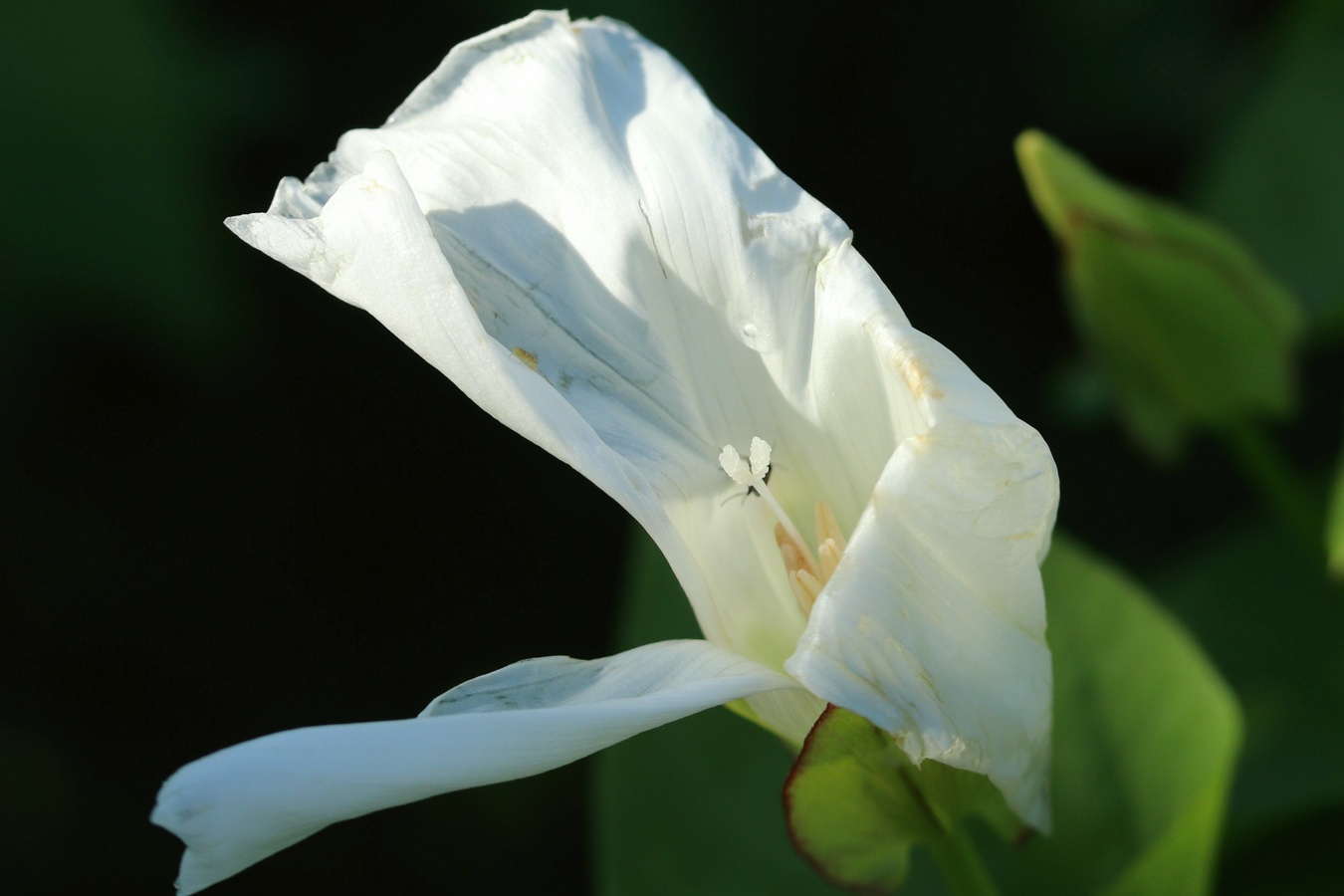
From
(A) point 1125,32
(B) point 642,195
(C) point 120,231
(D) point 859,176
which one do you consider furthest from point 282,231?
(A) point 1125,32

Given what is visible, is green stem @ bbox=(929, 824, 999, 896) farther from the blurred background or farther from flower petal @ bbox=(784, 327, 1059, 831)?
the blurred background

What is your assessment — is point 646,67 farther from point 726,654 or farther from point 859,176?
point 859,176

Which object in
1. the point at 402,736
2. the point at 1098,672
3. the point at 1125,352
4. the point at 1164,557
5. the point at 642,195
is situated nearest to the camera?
the point at 402,736

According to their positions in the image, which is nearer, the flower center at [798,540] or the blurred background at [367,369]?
the flower center at [798,540]

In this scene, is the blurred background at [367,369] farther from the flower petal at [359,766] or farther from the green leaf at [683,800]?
the flower petal at [359,766]

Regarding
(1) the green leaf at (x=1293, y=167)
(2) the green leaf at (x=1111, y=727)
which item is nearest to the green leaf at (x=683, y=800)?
(2) the green leaf at (x=1111, y=727)

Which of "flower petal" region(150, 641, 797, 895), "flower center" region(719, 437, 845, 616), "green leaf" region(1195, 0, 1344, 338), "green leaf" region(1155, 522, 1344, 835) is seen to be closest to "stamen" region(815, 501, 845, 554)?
"flower center" region(719, 437, 845, 616)
